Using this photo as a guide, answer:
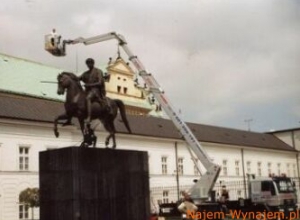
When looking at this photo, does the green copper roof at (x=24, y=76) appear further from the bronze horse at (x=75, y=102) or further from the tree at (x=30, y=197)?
the bronze horse at (x=75, y=102)

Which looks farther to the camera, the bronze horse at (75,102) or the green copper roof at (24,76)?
the green copper roof at (24,76)

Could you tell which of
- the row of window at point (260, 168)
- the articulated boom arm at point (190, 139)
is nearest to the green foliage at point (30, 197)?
the articulated boom arm at point (190, 139)

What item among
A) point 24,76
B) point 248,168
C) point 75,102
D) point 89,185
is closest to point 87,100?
point 75,102

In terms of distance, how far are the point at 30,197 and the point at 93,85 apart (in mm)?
22487

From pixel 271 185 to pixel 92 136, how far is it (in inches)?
732

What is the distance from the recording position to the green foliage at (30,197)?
3581 cm

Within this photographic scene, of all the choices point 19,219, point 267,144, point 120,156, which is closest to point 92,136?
point 120,156

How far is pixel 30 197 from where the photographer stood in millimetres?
36094

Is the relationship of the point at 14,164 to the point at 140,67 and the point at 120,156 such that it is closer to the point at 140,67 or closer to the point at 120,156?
the point at 140,67

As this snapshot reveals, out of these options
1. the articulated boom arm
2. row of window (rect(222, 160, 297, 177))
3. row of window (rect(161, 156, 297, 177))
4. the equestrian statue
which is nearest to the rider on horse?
the equestrian statue

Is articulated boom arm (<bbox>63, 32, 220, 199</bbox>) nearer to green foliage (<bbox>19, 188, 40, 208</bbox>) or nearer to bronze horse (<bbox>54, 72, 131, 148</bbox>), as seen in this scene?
green foliage (<bbox>19, 188, 40, 208</bbox>)

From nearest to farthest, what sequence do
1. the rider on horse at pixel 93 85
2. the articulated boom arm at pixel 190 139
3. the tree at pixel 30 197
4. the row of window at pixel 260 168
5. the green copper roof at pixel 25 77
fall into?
the rider on horse at pixel 93 85, the articulated boom arm at pixel 190 139, the tree at pixel 30 197, the green copper roof at pixel 25 77, the row of window at pixel 260 168

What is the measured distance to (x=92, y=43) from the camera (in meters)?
27.2

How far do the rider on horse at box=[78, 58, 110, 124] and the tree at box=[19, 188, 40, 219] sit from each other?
21785 mm
